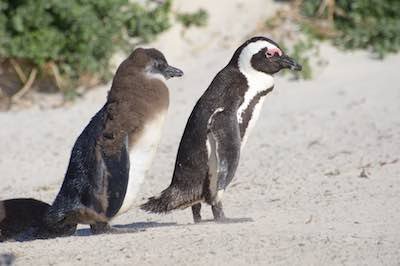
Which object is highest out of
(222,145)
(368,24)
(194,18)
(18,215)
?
(194,18)

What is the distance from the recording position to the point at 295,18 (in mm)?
11164

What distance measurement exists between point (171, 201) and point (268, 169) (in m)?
1.72

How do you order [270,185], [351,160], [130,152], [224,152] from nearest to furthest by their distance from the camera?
[130,152] < [224,152] < [270,185] < [351,160]

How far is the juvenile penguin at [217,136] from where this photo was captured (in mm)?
5922

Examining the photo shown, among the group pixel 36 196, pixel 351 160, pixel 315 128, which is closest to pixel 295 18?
pixel 315 128

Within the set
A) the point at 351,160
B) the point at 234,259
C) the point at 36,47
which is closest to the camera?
Result: the point at 234,259

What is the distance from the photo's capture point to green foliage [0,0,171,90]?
9953mm

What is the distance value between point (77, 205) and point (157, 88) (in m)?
0.78

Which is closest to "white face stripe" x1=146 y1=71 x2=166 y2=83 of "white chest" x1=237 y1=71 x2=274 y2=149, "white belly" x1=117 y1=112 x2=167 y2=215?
"white belly" x1=117 y1=112 x2=167 y2=215

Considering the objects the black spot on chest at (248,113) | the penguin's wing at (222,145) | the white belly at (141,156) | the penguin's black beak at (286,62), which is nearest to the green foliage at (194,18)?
the penguin's black beak at (286,62)

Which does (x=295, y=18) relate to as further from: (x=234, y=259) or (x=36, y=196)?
(x=234, y=259)

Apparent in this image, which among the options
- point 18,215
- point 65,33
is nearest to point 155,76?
point 18,215

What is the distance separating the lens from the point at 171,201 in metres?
6.00

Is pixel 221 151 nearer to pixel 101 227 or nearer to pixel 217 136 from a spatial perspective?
pixel 217 136
